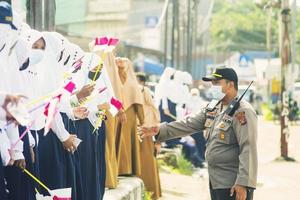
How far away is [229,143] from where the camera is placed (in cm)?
606

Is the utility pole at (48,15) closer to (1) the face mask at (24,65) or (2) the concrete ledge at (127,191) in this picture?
(2) the concrete ledge at (127,191)

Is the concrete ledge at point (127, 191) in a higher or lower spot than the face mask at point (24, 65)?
lower

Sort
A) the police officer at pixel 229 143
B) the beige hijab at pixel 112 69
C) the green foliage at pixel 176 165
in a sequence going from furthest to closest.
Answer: the green foliage at pixel 176 165, the beige hijab at pixel 112 69, the police officer at pixel 229 143

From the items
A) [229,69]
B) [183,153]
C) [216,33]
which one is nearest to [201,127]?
[229,69]

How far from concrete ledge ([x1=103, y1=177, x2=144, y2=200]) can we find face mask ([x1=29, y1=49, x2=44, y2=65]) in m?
2.62

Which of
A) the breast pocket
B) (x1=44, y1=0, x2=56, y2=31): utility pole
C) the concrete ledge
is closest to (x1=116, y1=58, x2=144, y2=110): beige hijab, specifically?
the concrete ledge

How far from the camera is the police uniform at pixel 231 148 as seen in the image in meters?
5.89

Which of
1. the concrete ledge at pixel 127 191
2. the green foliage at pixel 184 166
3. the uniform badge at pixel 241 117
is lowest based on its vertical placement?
the green foliage at pixel 184 166

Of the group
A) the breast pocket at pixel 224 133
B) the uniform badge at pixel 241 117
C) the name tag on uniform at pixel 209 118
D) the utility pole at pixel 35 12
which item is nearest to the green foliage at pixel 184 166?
the utility pole at pixel 35 12

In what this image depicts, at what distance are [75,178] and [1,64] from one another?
184 cm

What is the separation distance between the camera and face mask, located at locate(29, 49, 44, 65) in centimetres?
518

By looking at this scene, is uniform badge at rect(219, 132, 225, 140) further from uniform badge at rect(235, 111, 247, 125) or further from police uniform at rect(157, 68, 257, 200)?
uniform badge at rect(235, 111, 247, 125)

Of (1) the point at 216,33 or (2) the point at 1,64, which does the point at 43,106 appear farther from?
(1) the point at 216,33

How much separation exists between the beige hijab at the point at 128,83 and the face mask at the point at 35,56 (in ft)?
11.8
